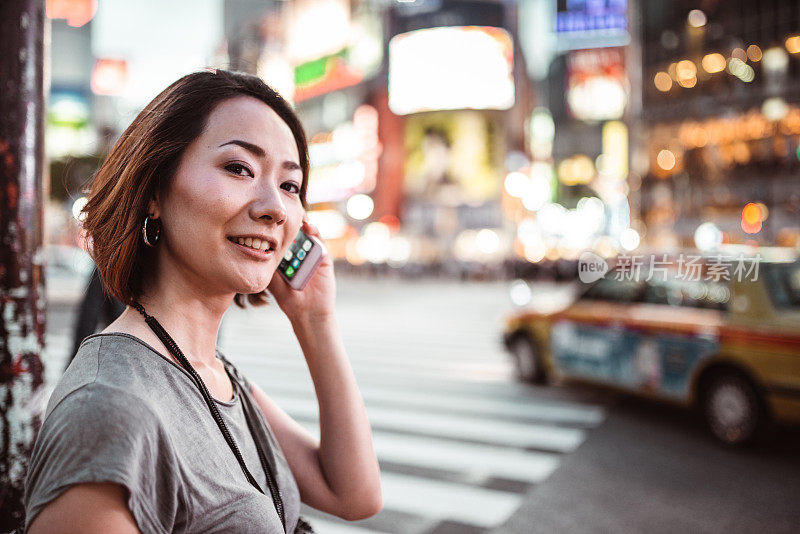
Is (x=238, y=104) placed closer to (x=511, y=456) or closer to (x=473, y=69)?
(x=511, y=456)

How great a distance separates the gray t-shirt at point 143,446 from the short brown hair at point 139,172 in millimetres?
213

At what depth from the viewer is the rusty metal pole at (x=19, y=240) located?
6.78 ft

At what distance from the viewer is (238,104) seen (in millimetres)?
1394

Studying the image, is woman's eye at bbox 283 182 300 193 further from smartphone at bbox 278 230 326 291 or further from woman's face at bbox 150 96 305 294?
smartphone at bbox 278 230 326 291

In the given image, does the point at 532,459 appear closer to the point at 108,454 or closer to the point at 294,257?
the point at 294,257

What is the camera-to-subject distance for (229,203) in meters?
1.33

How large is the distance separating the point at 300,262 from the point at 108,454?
2.80ft

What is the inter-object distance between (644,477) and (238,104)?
14.5 ft

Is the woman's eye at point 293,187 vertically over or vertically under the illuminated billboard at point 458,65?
under

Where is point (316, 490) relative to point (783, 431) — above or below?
above

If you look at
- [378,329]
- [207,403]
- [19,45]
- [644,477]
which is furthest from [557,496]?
[378,329]

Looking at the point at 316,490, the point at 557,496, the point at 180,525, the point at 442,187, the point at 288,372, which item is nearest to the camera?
the point at 180,525
